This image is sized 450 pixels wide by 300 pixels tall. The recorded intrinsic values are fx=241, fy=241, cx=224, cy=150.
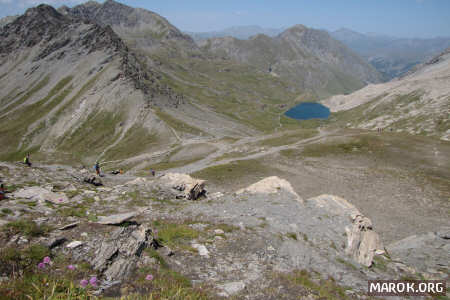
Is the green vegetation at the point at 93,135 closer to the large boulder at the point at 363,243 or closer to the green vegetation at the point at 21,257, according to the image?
the green vegetation at the point at 21,257

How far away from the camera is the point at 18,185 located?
883 inches

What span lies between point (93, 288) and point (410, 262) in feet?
74.6

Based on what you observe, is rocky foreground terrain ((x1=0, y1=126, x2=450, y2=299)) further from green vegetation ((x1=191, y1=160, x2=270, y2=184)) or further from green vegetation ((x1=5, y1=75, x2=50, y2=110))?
green vegetation ((x1=5, y1=75, x2=50, y2=110))

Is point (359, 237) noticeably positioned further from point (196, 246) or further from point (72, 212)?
point (72, 212)

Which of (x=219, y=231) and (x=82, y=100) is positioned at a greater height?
(x=82, y=100)

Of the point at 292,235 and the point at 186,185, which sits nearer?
the point at 292,235

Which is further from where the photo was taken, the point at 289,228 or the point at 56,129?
the point at 56,129

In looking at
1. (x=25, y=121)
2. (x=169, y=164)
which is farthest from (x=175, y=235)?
(x=25, y=121)

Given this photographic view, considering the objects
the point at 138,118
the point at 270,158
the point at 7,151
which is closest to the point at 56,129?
the point at 7,151

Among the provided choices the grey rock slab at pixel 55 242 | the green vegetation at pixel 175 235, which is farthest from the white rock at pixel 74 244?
the green vegetation at pixel 175 235

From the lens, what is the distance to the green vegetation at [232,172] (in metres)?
51.3

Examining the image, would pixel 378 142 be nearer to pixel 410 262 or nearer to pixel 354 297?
pixel 410 262

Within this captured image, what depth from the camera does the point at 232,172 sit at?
180 feet

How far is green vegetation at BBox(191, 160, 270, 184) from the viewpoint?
168ft
